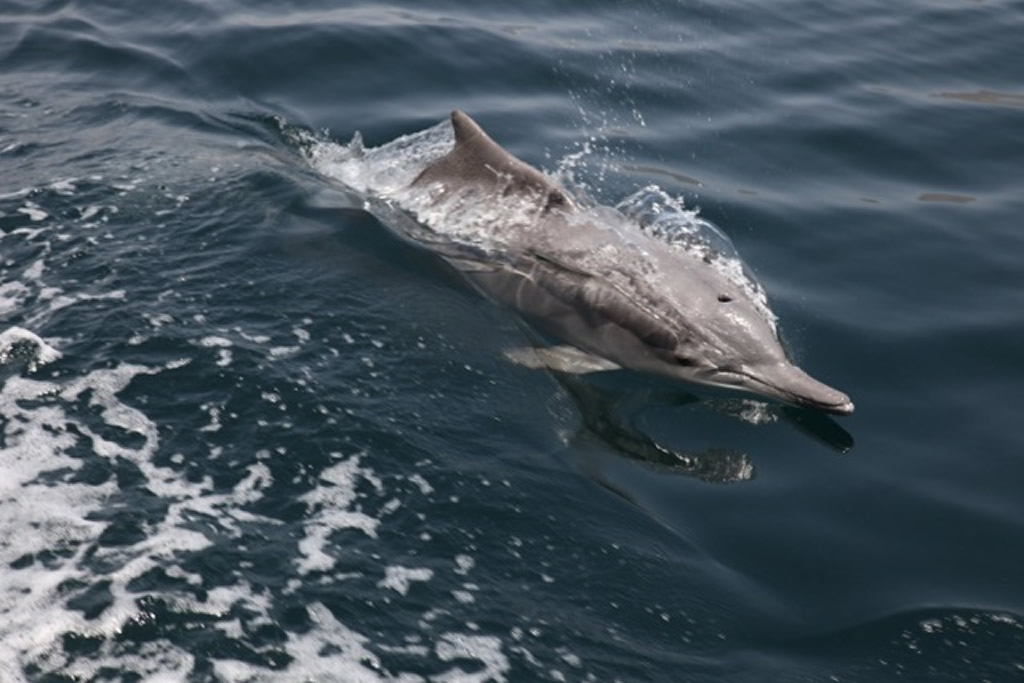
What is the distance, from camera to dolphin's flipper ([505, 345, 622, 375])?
31.5 feet

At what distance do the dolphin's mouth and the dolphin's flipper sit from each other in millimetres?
900

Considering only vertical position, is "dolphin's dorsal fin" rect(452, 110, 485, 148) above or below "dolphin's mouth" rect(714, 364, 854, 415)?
above

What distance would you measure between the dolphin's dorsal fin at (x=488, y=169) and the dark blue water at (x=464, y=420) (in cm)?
87

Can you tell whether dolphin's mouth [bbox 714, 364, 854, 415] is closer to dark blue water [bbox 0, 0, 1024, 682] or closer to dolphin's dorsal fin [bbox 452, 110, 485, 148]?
dark blue water [bbox 0, 0, 1024, 682]

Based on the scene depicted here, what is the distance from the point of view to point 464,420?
8648 mm

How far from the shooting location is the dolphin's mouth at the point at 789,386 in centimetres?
884

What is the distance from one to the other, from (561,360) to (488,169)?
7.26ft

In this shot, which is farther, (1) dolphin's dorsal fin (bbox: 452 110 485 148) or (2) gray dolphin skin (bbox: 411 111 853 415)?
(1) dolphin's dorsal fin (bbox: 452 110 485 148)

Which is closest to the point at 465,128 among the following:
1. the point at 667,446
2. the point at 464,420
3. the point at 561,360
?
the point at 561,360

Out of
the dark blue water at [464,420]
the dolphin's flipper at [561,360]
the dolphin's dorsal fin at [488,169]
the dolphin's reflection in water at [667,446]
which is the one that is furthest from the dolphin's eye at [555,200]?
Result: the dolphin's reflection in water at [667,446]

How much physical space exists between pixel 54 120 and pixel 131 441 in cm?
658

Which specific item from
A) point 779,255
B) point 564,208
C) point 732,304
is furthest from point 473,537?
point 779,255

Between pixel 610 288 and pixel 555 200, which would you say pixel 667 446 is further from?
pixel 555 200

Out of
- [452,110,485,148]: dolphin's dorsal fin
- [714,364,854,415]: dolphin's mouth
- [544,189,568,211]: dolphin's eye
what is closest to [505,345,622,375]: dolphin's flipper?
[714,364,854,415]: dolphin's mouth
